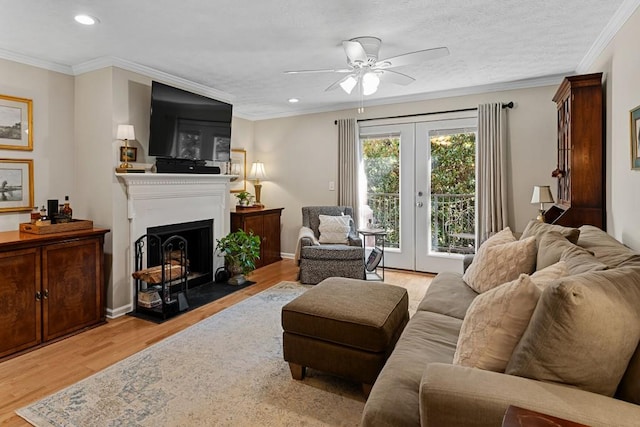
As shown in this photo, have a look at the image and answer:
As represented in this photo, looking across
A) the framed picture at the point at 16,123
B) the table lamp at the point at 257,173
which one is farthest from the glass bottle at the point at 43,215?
the table lamp at the point at 257,173

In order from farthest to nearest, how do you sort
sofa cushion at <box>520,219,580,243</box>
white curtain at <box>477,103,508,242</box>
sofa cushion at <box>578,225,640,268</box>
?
white curtain at <box>477,103,508,242</box> → sofa cushion at <box>520,219,580,243</box> → sofa cushion at <box>578,225,640,268</box>

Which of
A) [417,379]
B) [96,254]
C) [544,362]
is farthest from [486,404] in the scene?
[96,254]

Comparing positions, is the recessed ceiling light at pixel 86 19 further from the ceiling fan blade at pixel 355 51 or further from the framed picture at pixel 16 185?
the ceiling fan blade at pixel 355 51

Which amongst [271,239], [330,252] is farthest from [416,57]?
[271,239]

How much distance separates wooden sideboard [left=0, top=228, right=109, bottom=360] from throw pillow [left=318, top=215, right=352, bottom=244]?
2602 millimetres

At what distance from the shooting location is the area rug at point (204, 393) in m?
1.94

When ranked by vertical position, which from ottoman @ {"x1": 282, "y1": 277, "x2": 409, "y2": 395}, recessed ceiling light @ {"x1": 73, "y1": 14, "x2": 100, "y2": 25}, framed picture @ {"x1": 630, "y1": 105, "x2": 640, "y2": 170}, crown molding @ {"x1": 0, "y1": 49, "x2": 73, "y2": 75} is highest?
crown molding @ {"x1": 0, "y1": 49, "x2": 73, "y2": 75}

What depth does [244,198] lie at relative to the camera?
5.47 meters

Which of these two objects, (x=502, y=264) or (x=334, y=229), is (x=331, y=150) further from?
(x=502, y=264)

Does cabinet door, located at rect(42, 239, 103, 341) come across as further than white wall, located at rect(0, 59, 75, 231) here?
No

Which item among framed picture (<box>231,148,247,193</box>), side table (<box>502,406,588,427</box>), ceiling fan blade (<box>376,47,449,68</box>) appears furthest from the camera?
framed picture (<box>231,148,247,193</box>)

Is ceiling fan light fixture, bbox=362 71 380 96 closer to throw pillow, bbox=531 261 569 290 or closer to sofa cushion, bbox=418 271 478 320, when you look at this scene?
sofa cushion, bbox=418 271 478 320

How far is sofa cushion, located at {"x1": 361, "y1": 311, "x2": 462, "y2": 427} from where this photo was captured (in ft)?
4.10

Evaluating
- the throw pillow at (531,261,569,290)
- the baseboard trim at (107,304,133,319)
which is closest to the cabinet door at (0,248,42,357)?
the baseboard trim at (107,304,133,319)
